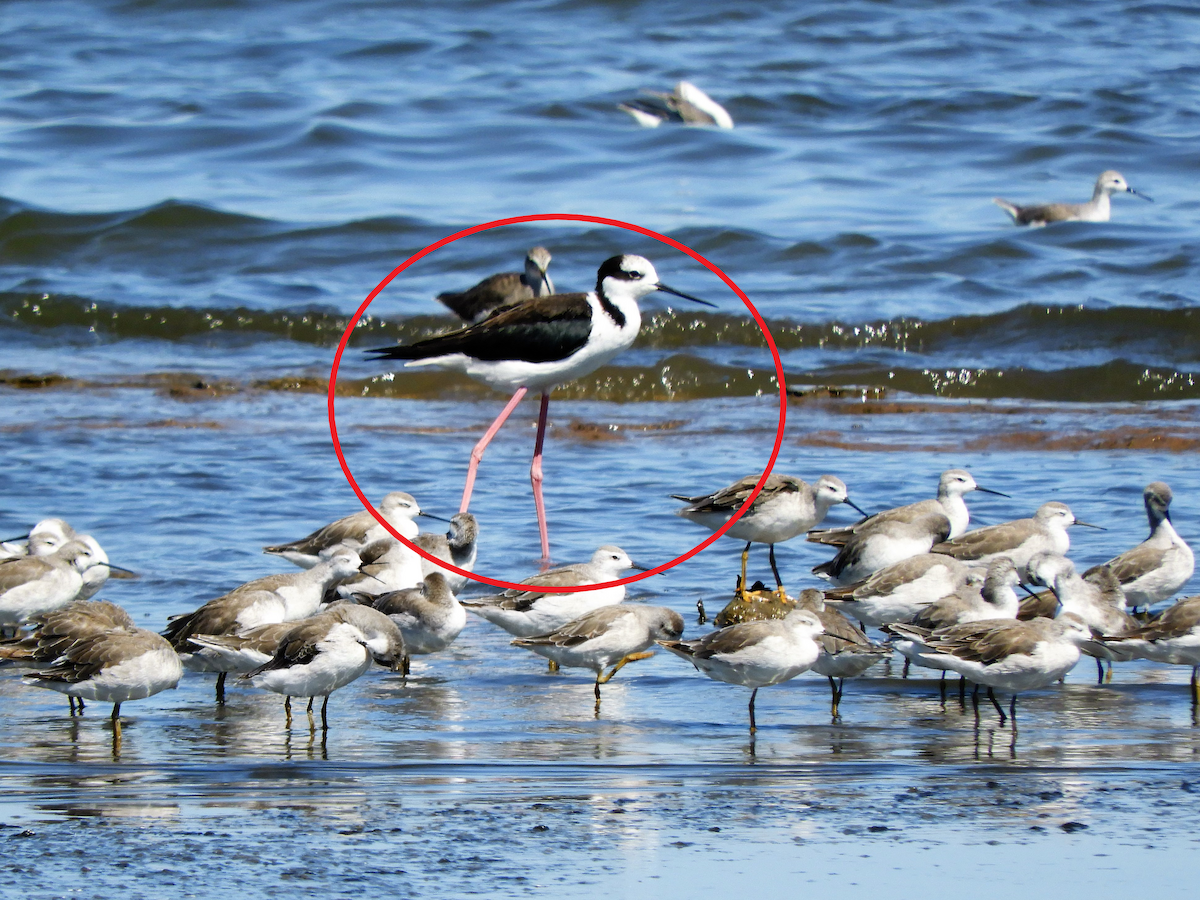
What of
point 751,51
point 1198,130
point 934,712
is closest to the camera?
point 934,712

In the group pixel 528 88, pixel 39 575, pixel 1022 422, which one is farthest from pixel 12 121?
pixel 39 575

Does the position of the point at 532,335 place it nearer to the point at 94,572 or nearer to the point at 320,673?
the point at 94,572

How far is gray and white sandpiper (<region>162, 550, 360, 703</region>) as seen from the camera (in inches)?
320

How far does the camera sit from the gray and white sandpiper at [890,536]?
998 cm

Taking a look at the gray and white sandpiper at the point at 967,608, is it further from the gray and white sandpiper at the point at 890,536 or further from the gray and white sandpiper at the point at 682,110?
the gray and white sandpiper at the point at 682,110

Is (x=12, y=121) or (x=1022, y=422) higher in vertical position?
(x=12, y=121)

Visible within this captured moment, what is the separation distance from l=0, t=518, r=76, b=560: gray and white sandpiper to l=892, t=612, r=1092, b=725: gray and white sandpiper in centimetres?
532

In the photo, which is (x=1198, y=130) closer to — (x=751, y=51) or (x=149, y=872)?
(x=751, y=51)

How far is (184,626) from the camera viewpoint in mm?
8383

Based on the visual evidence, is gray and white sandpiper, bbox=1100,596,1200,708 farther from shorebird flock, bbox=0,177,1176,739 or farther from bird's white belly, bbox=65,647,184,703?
bird's white belly, bbox=65,647,184,703

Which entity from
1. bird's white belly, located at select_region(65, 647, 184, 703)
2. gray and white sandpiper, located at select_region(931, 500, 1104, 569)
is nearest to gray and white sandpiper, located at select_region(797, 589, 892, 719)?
gray and white sandpiper, located at select_region(931, 500, 1104, 569)

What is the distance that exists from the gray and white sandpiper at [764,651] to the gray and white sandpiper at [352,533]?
11.4 feet

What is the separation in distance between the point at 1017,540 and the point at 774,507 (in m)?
1.47

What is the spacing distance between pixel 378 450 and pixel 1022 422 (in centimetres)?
620
